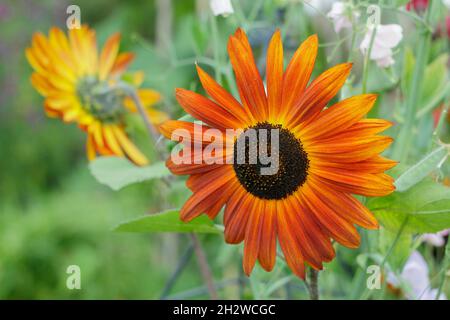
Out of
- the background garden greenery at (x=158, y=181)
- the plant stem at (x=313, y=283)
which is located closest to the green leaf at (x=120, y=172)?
the background garden greenery at (x=158, y=181)

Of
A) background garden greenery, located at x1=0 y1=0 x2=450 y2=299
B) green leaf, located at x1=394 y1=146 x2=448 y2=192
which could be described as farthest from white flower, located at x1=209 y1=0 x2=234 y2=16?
green leaf, located at x1=394 y1=146 x2=448 y2=192

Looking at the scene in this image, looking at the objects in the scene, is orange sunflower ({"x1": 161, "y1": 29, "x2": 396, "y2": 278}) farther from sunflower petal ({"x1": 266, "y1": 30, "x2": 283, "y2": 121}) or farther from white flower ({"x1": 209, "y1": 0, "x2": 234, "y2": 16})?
white flower ({"x1": 209, "y1": 0, "x2": 234, "y2": 16})

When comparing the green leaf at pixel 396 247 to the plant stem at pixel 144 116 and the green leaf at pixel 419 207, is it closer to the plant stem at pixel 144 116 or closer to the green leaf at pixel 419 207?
the green leaf at pixel 419 207

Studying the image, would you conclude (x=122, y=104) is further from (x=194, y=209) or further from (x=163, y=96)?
(x=194, y=209)

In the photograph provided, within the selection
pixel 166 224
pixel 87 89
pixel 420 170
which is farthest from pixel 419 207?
pixel 87 89

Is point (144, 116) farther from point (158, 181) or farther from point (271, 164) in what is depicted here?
point (271, 164)
